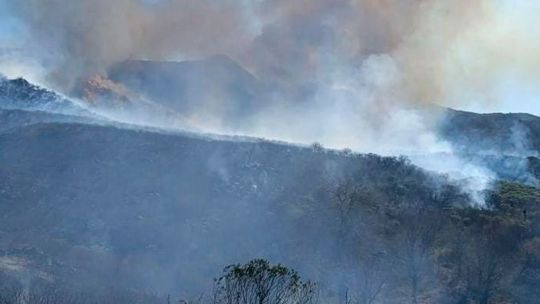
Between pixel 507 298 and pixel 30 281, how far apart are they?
115ft

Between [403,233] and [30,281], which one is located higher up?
[403,233]

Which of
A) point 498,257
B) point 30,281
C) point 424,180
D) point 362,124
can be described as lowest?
point 30,281

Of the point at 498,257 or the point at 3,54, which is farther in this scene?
the point at 3,54

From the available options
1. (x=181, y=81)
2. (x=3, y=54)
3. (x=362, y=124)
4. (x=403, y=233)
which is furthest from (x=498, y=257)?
(x=3, y=54)

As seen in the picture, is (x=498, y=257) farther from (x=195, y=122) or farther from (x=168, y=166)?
(x=195, y=122)

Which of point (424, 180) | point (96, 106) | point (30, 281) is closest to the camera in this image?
point (30, 281)

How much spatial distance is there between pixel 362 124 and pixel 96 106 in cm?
3654

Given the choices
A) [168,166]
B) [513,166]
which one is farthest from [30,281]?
[513,166]

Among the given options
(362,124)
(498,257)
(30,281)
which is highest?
(362,124)

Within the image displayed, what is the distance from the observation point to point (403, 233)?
215 ft

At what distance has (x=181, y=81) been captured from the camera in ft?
370

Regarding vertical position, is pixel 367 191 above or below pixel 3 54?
below

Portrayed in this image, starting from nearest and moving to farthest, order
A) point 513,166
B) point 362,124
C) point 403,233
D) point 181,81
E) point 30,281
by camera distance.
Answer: point 30,281
point 403,233
point 513,166
point 362,124
point 181,81

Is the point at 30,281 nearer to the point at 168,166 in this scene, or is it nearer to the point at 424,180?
the point at 168,166
